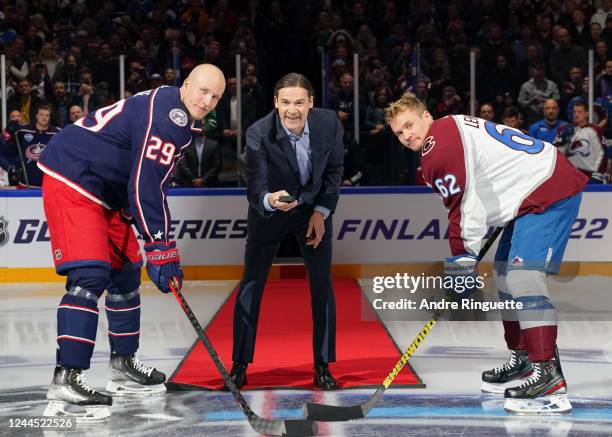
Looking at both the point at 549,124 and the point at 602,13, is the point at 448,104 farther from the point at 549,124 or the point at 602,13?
the point at 602,13

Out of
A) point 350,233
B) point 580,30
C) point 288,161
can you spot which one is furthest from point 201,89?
point 580,30

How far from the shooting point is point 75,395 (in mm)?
4812

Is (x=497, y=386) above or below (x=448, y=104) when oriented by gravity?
below

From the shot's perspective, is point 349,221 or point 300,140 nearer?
point 300,140

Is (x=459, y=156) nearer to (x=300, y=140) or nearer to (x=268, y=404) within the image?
(x=300, y=140)

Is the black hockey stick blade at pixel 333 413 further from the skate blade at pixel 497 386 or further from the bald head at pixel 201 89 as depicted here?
the bald head at pixel 201 89

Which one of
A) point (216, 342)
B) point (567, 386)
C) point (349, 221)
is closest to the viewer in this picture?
point (567, 386)

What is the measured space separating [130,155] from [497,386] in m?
1.97

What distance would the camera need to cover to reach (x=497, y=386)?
5.31 meters

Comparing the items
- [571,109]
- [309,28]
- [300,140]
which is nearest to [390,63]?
[571,109]

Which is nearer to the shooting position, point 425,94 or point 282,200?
point 282,200

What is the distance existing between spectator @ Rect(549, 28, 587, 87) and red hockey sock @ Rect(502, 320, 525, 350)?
17.6ft

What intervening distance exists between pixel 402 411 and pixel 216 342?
6.47 feet

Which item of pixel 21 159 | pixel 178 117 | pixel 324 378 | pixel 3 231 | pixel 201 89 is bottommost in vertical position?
pixel 3 231
